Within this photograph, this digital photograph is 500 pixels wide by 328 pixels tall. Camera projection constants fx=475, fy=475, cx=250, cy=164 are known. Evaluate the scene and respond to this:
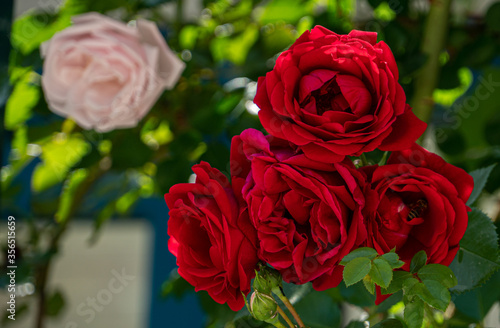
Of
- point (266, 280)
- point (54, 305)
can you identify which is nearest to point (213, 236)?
point (266, 280)

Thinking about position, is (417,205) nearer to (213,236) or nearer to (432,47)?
(213,236)

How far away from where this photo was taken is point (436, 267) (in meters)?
0.20

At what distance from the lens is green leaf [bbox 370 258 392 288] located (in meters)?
0.19

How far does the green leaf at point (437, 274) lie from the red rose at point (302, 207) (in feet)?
0.10

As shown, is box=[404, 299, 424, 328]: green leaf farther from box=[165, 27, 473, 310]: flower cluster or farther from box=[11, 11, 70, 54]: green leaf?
box=[11, 11, 70, 54]: green leaf

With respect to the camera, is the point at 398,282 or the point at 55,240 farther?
the point at 55,240

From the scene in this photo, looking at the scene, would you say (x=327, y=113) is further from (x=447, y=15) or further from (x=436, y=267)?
(x=447, y=15)

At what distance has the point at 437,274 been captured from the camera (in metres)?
0.20

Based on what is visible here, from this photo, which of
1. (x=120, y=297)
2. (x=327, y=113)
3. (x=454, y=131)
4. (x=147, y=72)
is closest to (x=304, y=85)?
(x=327, y=113)

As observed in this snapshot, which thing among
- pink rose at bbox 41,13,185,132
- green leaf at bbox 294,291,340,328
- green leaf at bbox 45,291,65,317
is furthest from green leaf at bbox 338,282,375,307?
green leaf at bbox 45,291,65,317

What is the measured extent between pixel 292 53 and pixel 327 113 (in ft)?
0.10

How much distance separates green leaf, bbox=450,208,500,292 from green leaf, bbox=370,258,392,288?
79 millimetres

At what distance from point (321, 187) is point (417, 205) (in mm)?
51

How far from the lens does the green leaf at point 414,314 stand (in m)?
0.20
